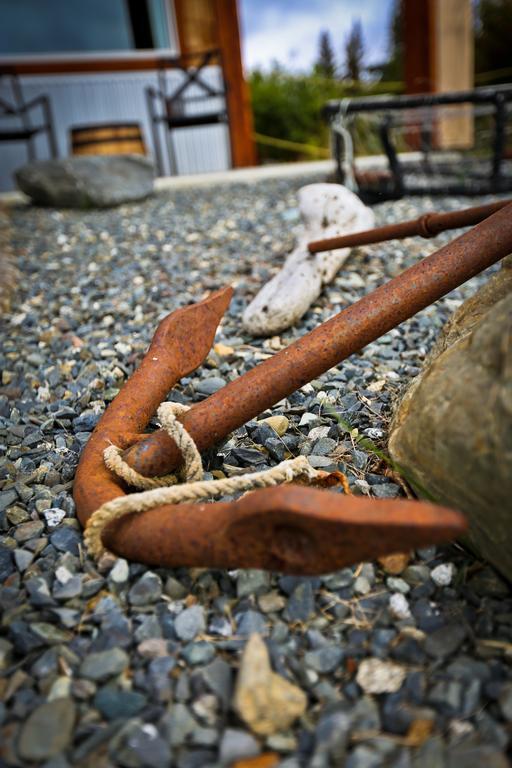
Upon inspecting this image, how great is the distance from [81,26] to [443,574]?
8004mm

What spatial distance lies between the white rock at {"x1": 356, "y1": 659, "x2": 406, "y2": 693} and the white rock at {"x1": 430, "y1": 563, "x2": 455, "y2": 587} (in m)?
0.19

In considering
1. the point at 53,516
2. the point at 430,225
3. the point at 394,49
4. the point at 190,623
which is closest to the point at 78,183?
the point at 430,225

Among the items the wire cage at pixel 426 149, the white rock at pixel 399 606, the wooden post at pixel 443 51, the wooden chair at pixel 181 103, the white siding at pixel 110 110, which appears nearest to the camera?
the white rock at pixel 399 606

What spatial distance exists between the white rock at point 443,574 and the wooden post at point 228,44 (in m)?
6.89

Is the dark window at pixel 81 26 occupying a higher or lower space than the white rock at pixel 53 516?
higher

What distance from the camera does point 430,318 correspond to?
2.16m

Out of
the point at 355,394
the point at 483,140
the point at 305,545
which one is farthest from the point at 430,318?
the point at 483,140

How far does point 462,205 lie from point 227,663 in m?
3.60

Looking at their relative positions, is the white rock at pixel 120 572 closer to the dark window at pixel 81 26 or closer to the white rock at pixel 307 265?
the white rock at pixel 307 265

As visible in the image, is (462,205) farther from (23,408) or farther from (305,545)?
(305,545)

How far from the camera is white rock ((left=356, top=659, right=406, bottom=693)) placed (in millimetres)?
880

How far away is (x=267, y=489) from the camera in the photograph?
0.89 metres

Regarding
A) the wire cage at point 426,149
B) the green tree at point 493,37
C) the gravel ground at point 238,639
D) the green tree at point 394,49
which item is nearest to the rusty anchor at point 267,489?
the gravel ground at point 238,639

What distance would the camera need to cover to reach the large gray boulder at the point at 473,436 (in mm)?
900
